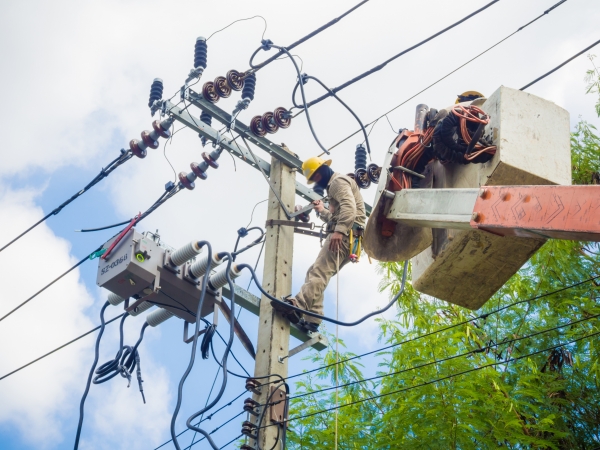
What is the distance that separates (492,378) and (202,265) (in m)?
3.52

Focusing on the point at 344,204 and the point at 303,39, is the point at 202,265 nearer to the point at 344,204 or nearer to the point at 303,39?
the point at 344,204

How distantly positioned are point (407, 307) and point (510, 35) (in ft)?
13.3

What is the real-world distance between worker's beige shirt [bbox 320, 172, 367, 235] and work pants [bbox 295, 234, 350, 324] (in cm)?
16

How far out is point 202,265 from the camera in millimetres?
6977

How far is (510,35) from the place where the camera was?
26.6ft

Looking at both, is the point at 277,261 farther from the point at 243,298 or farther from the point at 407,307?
the point at 407,307

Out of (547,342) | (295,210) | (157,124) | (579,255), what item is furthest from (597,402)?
(157,124)

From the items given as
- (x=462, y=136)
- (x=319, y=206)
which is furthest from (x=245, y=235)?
(x=462, y=136)

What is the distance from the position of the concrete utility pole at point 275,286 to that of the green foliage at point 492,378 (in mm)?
882

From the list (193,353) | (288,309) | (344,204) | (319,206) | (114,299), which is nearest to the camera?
(193,353)

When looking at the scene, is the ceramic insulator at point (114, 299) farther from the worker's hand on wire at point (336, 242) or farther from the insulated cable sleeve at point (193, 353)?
the worker's hand on wire at point (336, 242)

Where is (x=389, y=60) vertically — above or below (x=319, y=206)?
above

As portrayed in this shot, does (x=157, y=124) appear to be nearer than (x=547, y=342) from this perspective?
Yes

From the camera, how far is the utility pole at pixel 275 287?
6.59 meters
